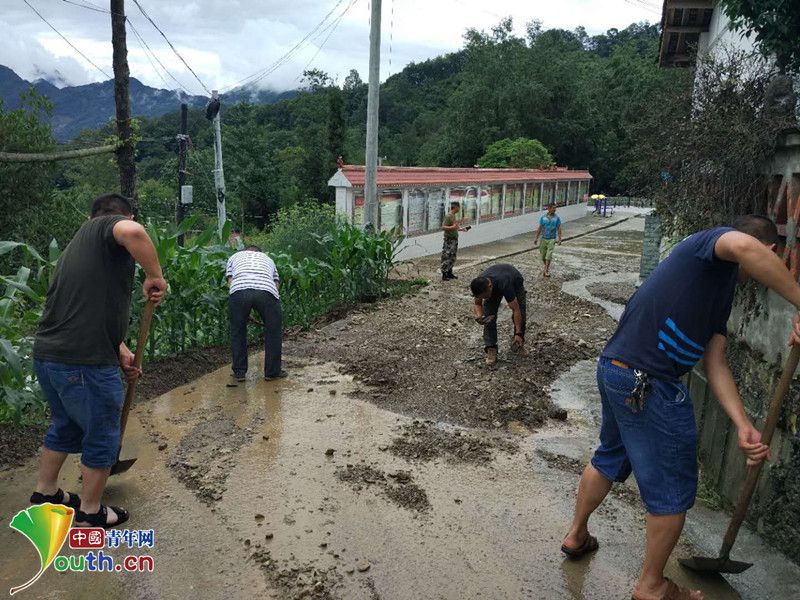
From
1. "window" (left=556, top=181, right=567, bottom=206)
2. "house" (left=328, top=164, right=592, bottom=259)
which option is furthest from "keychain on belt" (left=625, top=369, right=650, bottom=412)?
"window" (left=556, top=181, right=567, bottom=206)

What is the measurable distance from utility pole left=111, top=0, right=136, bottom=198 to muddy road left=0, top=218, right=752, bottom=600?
8909 mm

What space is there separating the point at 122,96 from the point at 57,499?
12.3 m

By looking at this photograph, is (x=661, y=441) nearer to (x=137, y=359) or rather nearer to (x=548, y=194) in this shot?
(x=137, y=359)

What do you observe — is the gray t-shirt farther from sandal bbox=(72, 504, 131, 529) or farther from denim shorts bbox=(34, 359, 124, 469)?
sandal bbox=(72, 504, 131, 529)

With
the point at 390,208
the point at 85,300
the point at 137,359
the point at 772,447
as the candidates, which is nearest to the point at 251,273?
the point at 137,359

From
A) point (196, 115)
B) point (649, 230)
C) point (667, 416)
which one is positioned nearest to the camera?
point (667, 416)

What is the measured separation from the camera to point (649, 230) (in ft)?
39.9

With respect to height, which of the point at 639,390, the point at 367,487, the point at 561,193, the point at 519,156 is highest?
the point at 519,156

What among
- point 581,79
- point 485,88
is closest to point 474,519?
point 485,88

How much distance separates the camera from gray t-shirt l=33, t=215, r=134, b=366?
325 cm

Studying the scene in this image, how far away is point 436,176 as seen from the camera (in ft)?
61.6

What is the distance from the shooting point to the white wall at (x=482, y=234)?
1730cm

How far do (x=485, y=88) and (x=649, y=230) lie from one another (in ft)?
117

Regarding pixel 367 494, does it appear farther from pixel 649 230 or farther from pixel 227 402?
pixel 649 230
